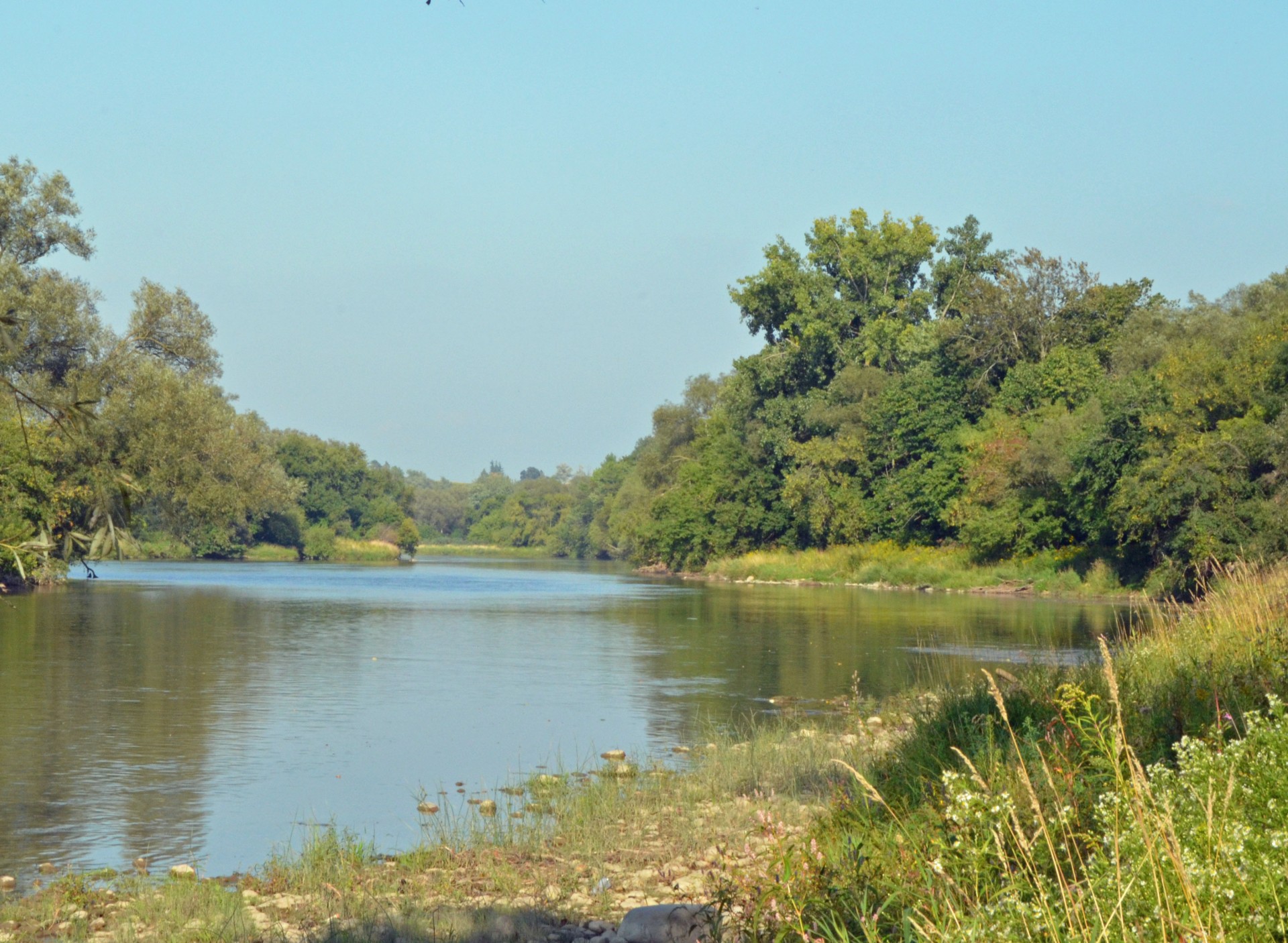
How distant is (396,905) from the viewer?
7.61 meters

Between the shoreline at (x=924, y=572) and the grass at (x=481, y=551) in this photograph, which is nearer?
the shoreline at (x=924, y=572)

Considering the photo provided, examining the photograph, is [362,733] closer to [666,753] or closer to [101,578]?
[666,753]

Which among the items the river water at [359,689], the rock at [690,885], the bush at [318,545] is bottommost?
the river water at [359,689]

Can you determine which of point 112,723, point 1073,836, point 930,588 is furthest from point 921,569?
point 1073,836

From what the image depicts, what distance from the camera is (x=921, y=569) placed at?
5500 centimetres

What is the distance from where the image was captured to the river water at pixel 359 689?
1160cm

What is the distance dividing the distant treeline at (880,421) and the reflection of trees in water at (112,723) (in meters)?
2.97

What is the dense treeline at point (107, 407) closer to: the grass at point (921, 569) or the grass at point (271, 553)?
the grass at point (921, 569)

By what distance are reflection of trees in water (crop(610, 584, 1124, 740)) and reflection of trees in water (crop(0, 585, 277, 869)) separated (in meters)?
6.13

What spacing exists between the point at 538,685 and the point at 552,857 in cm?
1251

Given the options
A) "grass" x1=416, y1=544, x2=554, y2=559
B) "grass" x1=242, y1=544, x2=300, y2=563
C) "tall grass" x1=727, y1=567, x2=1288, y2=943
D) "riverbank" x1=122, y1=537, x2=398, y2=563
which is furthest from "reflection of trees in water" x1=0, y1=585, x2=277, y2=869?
"grass" x1=416, y1=544, x2=554, y2=559

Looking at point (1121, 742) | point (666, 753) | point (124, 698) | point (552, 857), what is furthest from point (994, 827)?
point (124, 698)

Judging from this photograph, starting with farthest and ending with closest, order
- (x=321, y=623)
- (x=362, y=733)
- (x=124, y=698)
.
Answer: (x=321, y=623) → (x=124, y=698) → (x=362, y=733)

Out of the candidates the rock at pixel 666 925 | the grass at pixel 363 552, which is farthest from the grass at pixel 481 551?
the rock at pixel 666 925
